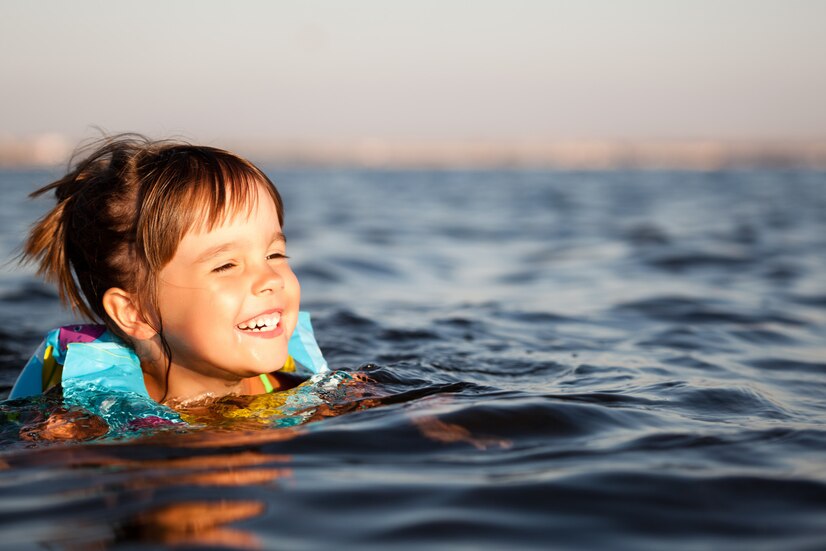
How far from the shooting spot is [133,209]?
13.3 ft

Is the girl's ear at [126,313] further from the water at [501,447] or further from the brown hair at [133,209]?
the water at [501,447]

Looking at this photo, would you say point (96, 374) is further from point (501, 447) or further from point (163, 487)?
point (501, 447)

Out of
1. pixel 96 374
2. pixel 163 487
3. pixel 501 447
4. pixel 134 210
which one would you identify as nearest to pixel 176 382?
pixel 96 374

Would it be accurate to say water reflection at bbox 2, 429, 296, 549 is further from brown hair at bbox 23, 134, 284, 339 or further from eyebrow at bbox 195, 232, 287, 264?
brown hair at bbox 23, 134, 284, 339

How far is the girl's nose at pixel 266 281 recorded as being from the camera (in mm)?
3871

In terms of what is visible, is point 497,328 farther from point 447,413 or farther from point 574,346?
point 447,413

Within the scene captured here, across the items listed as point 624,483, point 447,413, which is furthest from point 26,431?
point 624,483

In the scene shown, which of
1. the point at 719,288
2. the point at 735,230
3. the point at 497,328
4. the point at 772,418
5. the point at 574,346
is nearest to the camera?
the point at 772,418

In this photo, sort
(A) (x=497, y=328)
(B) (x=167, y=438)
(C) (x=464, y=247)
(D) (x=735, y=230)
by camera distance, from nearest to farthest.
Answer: (B) (x=167, y=438)
(A) (x=497, y=328)
(C) (x=464, y=247)
(D) (x=735, y=230)

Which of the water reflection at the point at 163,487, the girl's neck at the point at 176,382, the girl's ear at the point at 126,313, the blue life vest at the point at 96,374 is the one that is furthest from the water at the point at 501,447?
the girl's ear at the point at 126,313

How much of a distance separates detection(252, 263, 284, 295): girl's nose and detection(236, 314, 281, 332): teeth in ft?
0.48

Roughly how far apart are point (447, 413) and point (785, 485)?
1314 mm

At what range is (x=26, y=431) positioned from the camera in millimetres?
3848

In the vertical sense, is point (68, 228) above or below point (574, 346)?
above
